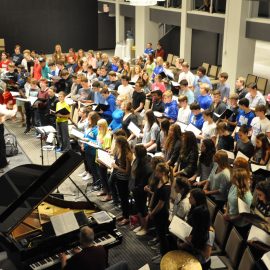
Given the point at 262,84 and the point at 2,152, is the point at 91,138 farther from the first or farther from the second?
the point at 262,84

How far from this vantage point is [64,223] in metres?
5.65

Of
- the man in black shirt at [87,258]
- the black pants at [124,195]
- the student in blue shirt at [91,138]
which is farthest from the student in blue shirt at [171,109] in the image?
the man in black shirt at [87,258]

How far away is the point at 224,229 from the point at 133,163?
179cm

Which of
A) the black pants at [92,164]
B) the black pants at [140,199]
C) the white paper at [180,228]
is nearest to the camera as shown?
the white paper at [180,228]

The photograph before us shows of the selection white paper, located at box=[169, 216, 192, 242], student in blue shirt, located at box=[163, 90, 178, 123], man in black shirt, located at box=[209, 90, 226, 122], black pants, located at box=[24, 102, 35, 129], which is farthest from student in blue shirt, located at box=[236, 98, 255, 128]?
black pants, located at box=[24, 102, 35, 129]

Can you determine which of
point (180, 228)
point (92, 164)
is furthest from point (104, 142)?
point (180, 228)

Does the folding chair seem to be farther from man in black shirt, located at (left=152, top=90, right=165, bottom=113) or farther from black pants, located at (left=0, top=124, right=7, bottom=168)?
black pants, located at (left=0, top=124, right=7, bottom=168)

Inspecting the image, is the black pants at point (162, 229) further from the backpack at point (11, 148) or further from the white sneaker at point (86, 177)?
the backpack at point (11, 148)

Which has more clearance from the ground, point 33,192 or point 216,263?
point 33,192

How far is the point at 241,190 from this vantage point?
6.10 m

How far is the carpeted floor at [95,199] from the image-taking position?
6.84 metres

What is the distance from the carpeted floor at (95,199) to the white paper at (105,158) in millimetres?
739

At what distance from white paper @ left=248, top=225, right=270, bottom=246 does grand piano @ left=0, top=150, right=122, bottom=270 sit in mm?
1656

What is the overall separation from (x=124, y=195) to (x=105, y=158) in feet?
2.31
